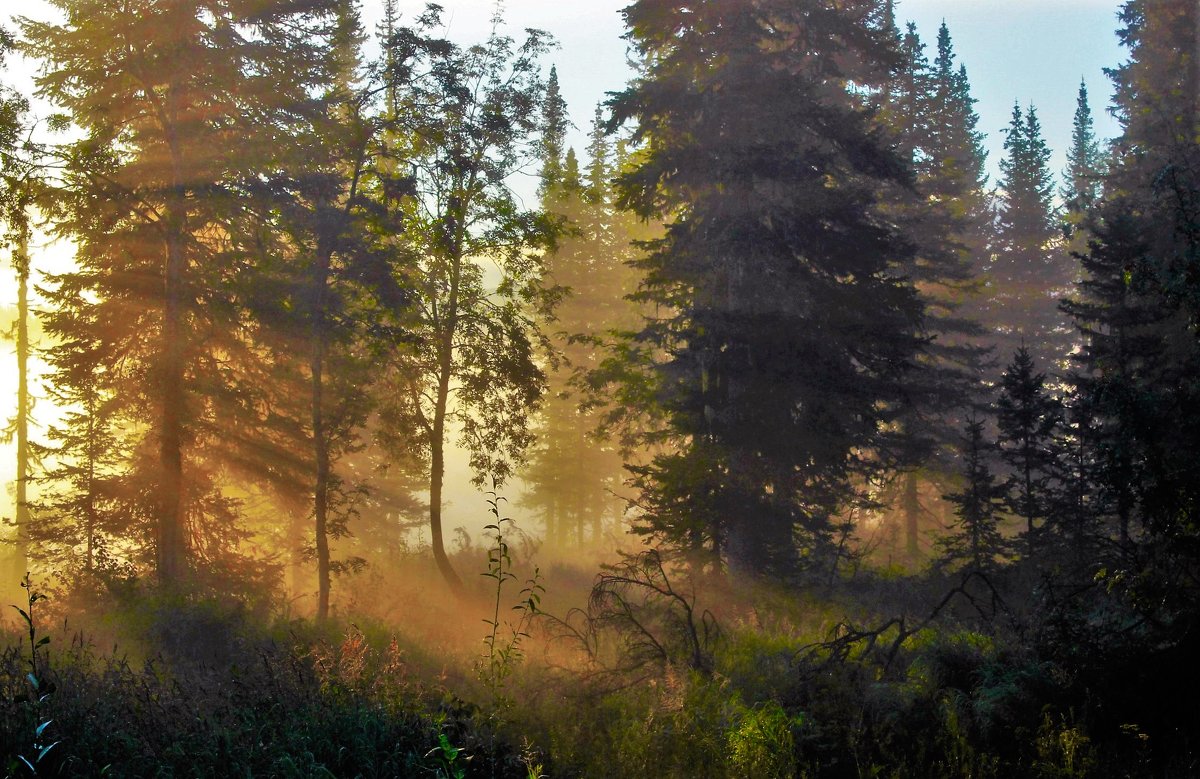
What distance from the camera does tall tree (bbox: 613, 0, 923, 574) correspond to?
639 inches

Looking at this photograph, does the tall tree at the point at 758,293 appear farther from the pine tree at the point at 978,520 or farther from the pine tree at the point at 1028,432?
the pine tree at the point at 1028,432

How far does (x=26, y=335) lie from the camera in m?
28.3

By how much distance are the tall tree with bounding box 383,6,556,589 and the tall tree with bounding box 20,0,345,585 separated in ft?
13.9

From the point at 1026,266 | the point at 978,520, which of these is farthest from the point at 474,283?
the point at 1026,266

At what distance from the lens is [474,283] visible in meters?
19.8

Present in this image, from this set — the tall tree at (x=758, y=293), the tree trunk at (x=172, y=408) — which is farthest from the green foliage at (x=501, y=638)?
the tree trunk at (x=172, y=408)

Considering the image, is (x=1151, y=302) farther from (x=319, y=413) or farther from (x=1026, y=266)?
(x=1026, y=266)

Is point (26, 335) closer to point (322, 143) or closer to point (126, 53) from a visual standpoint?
point (126, 53)

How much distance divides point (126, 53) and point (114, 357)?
693 cm

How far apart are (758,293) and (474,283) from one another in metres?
6.93

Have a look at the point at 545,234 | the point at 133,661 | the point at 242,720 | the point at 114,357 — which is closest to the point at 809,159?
the point at 545,234

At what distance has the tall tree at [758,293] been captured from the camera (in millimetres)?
16234

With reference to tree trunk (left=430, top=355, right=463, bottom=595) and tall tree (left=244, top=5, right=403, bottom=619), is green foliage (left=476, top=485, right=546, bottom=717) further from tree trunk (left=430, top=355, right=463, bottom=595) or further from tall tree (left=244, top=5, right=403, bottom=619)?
tall tree (left=244, top=5, right=403, bottom=619)

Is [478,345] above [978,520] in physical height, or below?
above
